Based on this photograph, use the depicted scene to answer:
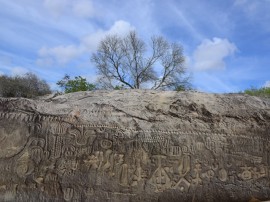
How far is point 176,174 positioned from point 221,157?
627mm

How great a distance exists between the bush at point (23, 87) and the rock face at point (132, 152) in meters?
14.3

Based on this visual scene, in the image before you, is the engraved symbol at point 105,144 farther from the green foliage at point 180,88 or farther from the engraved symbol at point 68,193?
the green foliage at point 180,88

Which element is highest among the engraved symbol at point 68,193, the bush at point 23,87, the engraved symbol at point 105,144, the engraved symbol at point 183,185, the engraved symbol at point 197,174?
the bush at point 23,87

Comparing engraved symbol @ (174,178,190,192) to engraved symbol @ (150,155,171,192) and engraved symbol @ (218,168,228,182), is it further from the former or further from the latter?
engraved symbol @ (218,168,228,182)

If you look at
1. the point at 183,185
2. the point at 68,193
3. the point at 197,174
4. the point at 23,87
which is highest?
the point at 23,87

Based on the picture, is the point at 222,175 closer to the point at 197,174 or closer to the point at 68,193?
the point at 197,174

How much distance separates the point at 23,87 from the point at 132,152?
18090mm

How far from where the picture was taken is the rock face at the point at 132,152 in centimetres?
502

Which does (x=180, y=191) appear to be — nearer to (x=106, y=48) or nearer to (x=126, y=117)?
(x=126, y=117)

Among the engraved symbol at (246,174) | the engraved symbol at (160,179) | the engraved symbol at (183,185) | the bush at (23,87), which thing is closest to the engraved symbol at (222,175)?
the engraved symbol at (246,174)

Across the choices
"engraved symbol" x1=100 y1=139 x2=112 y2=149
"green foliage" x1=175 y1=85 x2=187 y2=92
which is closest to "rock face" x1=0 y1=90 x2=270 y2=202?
"engraved symbol" x1=100 y1=139 x2=112 y2=149

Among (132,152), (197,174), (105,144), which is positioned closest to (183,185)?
(197,174)

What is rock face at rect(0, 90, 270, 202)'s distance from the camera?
197 inches

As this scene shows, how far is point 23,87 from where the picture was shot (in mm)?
22109
